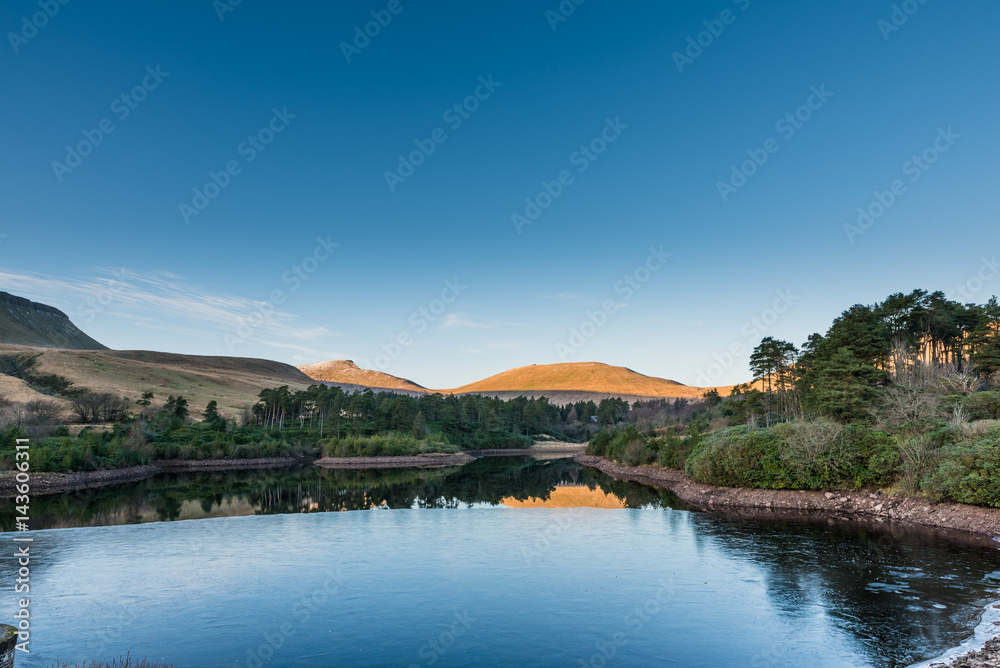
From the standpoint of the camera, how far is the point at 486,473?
72125mm

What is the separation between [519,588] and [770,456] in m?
28.9

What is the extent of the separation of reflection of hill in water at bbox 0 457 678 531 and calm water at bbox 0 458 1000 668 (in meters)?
3.74

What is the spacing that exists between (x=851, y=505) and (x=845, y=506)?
1.18 feet

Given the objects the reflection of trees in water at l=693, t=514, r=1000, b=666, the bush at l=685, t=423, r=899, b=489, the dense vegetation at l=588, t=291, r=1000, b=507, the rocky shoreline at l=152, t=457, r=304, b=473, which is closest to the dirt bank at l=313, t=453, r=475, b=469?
the rocky shoreline at l=152, t=457, r=304, b=473

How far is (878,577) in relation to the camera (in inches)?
757

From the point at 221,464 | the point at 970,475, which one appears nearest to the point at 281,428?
the point at 221,464

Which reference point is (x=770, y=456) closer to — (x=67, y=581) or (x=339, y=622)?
(x=339, y=622)

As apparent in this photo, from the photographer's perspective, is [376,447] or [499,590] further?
[376,447]

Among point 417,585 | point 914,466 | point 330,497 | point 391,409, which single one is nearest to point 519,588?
point 417,585

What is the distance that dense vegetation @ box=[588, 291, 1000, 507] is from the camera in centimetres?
3203

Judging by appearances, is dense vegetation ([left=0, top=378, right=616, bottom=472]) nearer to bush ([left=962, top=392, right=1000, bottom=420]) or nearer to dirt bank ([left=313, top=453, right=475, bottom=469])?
dirt bank ([left=313, top=453, right=475, bottom=469])

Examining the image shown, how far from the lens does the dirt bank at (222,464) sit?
7281 centimetres

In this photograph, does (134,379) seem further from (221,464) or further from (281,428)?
(221,464)

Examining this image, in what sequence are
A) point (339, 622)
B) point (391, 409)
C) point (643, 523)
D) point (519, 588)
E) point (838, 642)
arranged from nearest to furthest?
point (838, 642) → point (339, 622) → point (519, 588) → point (643, 523) → point (391, 409)
